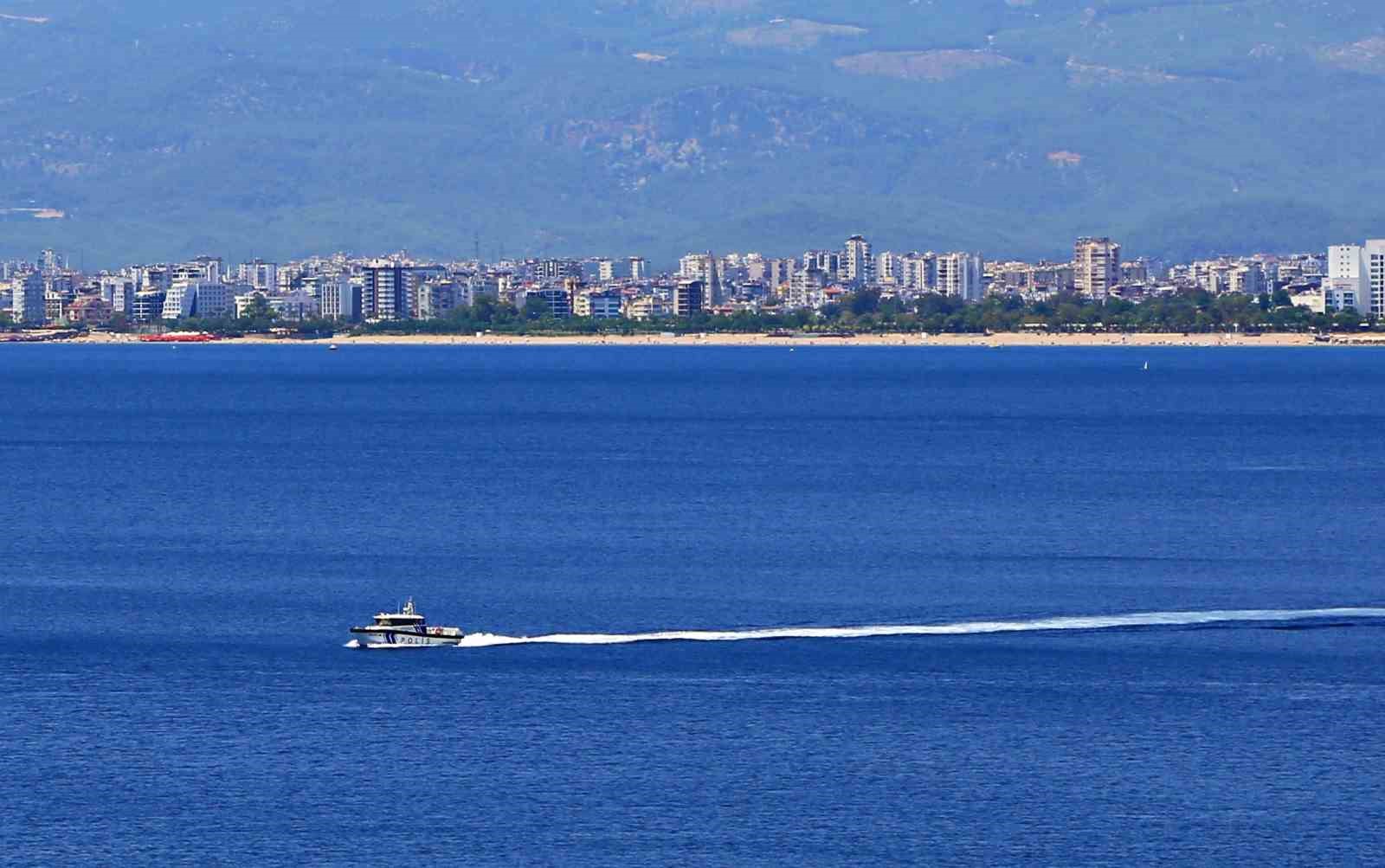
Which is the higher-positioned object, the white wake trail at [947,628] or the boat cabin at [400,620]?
the boat cabin at [400,620]

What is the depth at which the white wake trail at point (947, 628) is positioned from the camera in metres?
42.2

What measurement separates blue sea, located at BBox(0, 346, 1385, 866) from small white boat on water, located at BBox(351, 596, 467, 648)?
53 cm

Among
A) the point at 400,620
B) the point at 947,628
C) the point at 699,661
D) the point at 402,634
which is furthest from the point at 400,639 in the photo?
the point at 947,628

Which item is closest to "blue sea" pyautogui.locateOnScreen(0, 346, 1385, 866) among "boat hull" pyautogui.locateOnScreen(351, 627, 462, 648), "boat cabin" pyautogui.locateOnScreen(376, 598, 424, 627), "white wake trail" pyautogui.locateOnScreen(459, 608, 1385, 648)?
"white wake trail" pyautogui.locateOnScreen(459, 608, 1385, 648)

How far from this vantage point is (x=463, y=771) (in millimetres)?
33344

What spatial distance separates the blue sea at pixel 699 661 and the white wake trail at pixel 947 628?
141 mm

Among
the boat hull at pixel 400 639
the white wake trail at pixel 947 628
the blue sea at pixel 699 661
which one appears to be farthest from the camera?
the white wake trail at pixel 947 628

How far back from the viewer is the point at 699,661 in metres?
40.4

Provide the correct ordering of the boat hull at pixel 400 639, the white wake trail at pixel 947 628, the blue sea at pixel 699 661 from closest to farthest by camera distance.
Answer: the blue sea at pixel 699 661 → the boat hull at pixel 400 639 → the white wake trail at pixel 947 628

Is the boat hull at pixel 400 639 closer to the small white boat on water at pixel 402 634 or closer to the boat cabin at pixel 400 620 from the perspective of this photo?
the small white boat on water at pixel 402 634

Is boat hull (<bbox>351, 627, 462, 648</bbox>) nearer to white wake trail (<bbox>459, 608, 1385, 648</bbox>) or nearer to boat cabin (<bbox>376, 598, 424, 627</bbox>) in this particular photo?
boat cabin (<bbox>376, 598, 424, 627</bbox>)

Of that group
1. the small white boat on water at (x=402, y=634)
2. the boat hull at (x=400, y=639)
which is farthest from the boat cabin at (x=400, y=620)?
the boat hull at (x=400, y=639)

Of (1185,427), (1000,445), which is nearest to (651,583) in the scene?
(1000,445)

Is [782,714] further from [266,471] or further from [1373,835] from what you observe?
[266,471]
